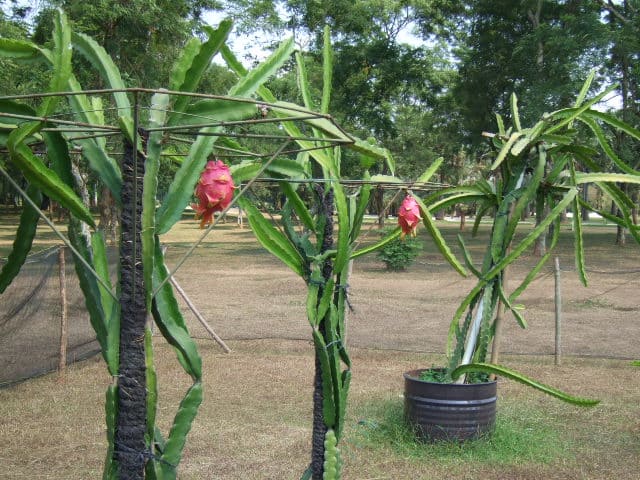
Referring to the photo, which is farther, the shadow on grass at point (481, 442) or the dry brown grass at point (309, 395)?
the shadow on grass at point (481, 442)

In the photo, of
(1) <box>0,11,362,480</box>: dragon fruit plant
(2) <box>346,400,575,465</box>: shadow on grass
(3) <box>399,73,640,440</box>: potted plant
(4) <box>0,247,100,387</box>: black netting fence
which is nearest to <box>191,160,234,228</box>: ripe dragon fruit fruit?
(1) <box>0,11,362,480</box>: dragon fruit plant

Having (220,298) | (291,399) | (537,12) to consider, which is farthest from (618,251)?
(291,399)

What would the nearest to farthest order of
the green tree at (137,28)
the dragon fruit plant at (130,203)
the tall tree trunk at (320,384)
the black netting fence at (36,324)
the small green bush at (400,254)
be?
1. the dragon fruit plant at (130,203)
2. the tall tree trunk at (320,384)
3. the black netting fence at (36,324)
4. the green tree at (137,28)
5. the small green bush at (400,254)

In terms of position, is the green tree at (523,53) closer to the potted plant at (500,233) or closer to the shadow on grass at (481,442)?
the potted plant at (500,233)

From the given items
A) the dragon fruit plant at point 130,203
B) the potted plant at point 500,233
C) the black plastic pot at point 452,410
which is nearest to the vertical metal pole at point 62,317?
the potted plant at point 500,233

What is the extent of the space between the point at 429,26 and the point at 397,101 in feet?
15.5

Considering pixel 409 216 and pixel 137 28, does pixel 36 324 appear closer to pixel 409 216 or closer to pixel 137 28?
pixel 409 216

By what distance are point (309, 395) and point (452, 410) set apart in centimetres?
178

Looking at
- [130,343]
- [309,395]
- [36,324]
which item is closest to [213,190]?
[130,343]

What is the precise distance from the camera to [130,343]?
277cm

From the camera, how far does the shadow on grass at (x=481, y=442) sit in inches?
203

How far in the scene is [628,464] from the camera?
16.6 feet

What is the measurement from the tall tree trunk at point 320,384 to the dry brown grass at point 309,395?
1.91ft

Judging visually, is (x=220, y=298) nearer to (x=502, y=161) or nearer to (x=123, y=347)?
(x=502, y=161)
